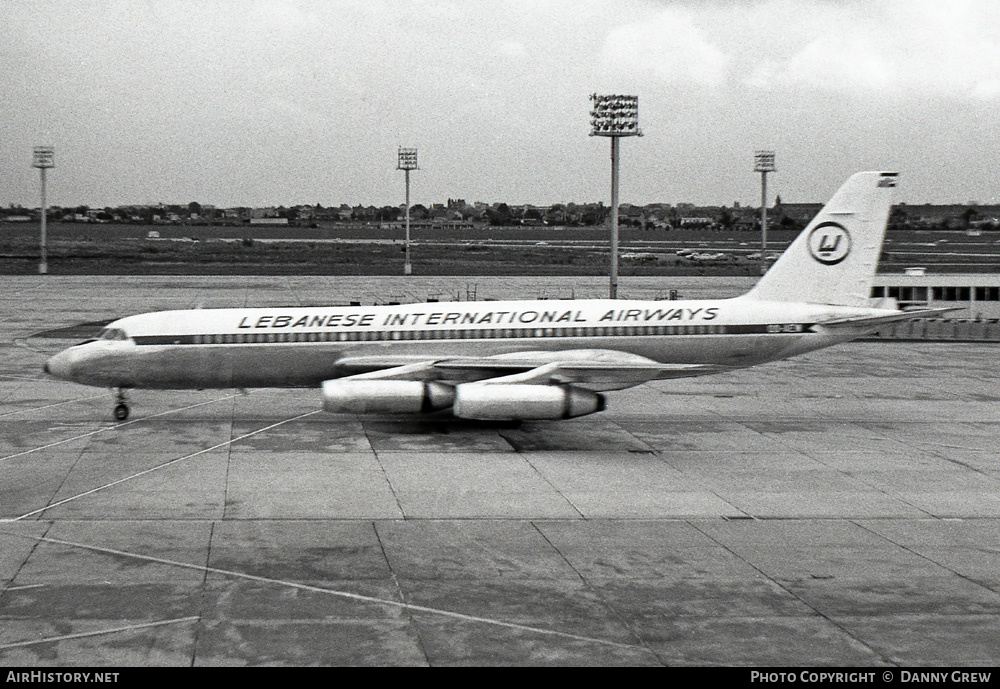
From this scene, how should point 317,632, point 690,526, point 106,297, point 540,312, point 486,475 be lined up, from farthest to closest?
point 106,297 → point 540,312 → point 486,475 → point 690,526 → point 317,632

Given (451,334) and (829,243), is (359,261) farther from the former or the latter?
(829,243)

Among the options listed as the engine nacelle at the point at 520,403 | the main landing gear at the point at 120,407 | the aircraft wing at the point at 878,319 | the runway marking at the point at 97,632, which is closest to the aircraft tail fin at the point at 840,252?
the aircraft wing at the point at 878,319

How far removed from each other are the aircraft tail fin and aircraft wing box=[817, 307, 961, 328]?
1.03m

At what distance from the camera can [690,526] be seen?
21.8 m

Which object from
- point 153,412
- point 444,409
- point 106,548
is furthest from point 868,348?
point 106,548

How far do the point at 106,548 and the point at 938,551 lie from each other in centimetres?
1481

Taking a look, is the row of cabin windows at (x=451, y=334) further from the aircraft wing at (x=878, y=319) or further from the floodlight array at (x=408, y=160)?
the floodlight array at (x=408, y=160)

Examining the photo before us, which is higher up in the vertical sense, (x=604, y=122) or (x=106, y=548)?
(x=604, y=122)

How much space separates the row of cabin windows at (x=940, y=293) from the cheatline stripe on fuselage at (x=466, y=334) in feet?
106

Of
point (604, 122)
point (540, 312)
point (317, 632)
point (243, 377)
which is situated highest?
point (604, 122)

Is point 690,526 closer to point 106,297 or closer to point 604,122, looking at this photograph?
point 604,122

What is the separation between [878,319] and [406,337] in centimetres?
1385

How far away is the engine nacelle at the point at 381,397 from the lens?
98.1ft

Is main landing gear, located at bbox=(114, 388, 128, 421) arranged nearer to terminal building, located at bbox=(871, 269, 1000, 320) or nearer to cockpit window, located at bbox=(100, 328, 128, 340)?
cockpit window, located at bbox=(100, 328, 128, 340)
